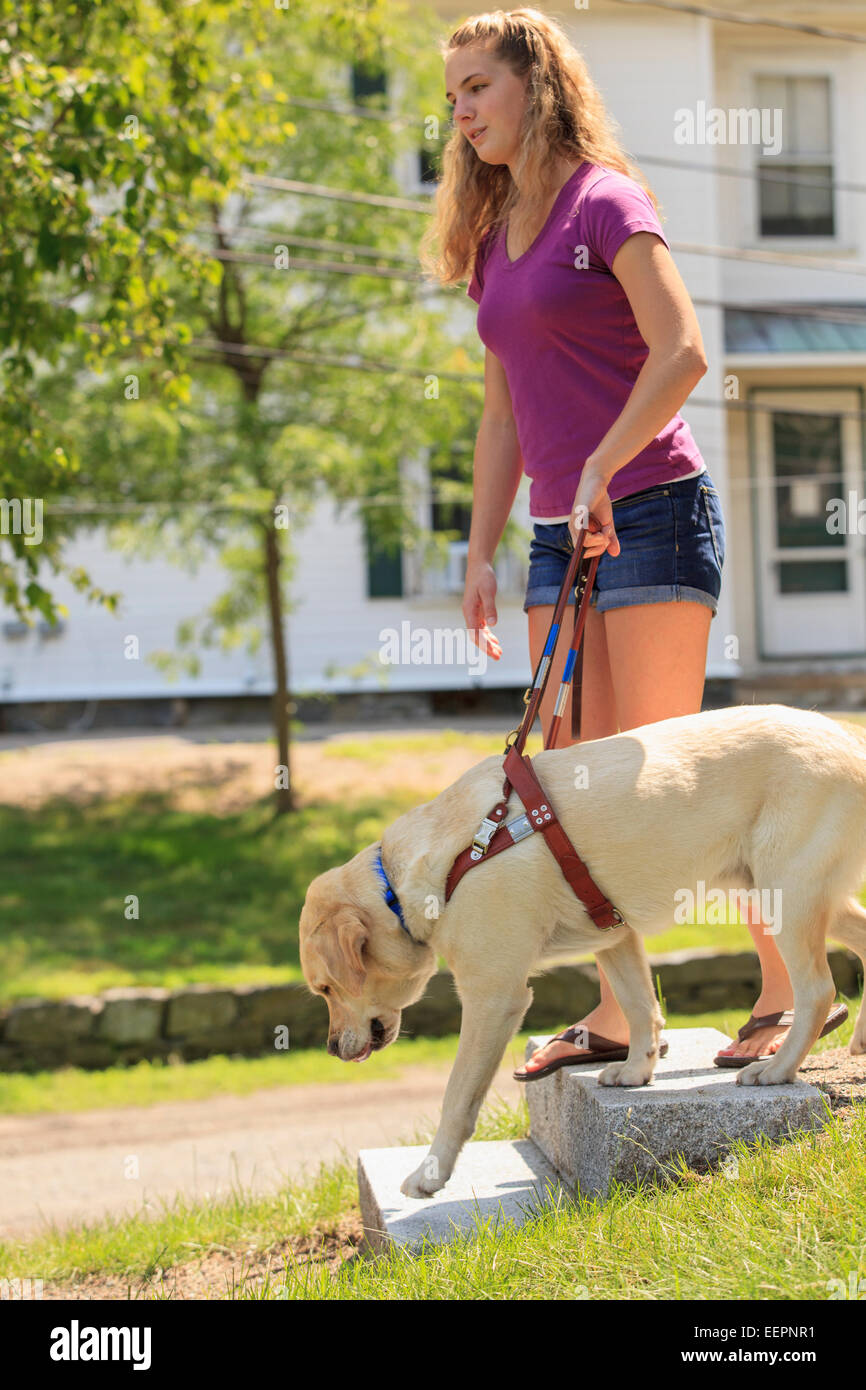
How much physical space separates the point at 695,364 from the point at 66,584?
1371cm

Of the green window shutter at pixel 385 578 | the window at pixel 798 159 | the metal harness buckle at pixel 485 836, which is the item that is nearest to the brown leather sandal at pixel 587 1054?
the metal harness buckle at pixel 485 836

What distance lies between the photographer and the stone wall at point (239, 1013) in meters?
9.33

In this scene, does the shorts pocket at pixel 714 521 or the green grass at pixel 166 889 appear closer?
the shorts pocket at pixel 714 521

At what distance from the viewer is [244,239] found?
480 inches

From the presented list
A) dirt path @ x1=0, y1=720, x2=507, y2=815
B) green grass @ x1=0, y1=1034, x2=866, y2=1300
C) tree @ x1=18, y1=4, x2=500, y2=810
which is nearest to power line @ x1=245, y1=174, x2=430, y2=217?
tree @ x1=18, y1=4, x2=500, y2=810

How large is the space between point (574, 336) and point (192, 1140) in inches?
223

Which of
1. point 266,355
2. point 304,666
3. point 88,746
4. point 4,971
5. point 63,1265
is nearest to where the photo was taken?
point 63,1265

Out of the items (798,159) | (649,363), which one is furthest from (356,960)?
(798,159)

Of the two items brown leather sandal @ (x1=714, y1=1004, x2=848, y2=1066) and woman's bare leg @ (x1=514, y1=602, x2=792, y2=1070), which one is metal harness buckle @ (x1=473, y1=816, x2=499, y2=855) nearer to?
woman's bare leg @ (x1=514, y1=602, x2=792, y2=1070)

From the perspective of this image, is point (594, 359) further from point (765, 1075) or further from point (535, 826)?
point (765, 1075)

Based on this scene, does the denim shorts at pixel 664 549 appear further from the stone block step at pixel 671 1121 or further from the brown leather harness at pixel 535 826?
the stone block step at pixel 671 1121

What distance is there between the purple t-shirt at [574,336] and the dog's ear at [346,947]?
1.17 m
